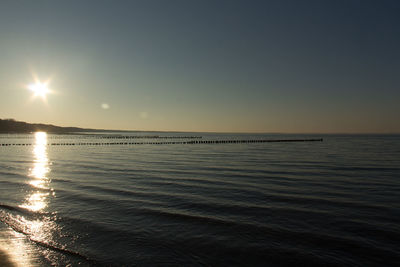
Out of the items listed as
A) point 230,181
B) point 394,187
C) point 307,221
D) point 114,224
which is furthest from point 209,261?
point 394,187

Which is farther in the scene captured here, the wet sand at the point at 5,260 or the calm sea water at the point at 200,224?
the calm sea water at the point at 200,224

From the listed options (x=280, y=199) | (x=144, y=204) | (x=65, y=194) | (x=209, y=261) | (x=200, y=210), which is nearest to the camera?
(x=209, y=261)

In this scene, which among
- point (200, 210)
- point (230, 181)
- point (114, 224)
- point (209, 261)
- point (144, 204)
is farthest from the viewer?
point (230, 181)

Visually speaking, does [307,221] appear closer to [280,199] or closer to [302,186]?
[280,199]

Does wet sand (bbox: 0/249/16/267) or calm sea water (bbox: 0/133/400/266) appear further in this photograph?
calm sea water (bbox: 0/133/400/266)

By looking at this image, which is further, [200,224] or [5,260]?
[200,224]

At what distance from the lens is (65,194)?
14.3m

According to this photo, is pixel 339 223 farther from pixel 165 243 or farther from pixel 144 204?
pixel 144 204

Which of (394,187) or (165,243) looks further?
(394,187)

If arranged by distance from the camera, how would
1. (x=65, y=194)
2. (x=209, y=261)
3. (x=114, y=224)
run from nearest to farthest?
(x=209, y=261) < (x=114, y=224) < (x=65, y=194)

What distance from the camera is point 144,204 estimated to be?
12.3 meters

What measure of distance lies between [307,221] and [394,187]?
10.0 m

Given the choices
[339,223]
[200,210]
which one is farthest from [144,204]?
[339,223]

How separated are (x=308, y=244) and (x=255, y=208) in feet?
12.6
